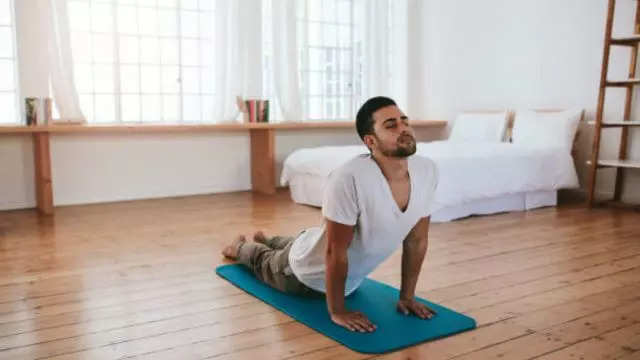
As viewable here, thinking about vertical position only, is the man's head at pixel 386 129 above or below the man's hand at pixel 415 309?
above

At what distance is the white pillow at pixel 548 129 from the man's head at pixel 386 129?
10.7 ft

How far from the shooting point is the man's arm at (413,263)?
201 cm

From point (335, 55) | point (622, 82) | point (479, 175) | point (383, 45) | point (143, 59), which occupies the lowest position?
point (479, 175)

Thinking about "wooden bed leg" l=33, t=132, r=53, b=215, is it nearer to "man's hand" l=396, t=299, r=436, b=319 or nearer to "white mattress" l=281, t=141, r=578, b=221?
"white mattress" l=281, t=141, r=578, b=221

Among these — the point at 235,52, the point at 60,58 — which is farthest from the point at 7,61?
the point at 235,52

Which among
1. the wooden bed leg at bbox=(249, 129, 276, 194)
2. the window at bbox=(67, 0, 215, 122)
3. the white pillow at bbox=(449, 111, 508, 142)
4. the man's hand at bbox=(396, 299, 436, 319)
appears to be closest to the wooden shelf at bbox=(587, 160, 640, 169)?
the white pillow at bbox=(449, 111, 508, 142)

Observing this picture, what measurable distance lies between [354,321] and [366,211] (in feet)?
1.19

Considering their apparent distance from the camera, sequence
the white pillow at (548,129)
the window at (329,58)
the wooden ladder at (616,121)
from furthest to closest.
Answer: the window at (329,58) < the white pillow at (548,129) < the wooden ladder at (616,121)

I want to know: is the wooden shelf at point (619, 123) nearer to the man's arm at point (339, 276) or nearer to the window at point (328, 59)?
the window at point (328, 59)

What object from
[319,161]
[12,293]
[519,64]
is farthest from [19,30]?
[519,64]

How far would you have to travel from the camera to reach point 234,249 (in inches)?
109

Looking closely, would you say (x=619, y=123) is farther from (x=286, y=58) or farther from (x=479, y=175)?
(x=286, y=58)

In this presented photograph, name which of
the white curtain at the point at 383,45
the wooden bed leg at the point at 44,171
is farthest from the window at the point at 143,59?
the white curtain at the point at 383,45

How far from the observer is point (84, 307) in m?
2.19
